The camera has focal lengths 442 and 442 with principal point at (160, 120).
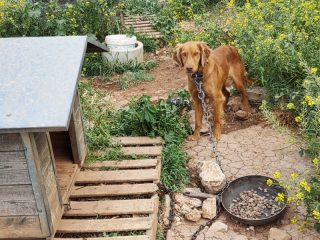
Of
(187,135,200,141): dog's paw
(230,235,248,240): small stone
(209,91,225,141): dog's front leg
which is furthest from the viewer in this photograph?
(187,135,200,141): dog's paw

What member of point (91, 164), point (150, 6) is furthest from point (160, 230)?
point (150, 6)

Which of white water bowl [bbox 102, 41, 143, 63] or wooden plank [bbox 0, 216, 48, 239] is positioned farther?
white water bowl [bbox 102, 41, 143, 63]

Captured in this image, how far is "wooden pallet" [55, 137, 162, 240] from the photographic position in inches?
162

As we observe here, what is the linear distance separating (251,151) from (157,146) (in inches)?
46.9

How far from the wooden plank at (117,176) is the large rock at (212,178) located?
20.5 inches

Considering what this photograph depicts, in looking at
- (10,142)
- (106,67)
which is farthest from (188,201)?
(106,67)

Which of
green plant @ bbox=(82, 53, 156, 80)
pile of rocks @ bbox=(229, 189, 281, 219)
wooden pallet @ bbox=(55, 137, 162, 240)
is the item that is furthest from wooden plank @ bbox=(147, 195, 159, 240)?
green plant @ bbox=(82, 53, 156, 80)

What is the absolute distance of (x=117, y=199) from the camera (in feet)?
15.1

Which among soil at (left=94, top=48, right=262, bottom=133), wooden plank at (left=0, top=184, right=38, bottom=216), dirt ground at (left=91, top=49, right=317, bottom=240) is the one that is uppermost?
wooden plank at (left=0, top=184, right=38, bottom=216)

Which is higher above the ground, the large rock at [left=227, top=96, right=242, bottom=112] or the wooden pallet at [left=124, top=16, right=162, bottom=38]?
the large rock at [left=227, top=96, right=242, bottom=112]

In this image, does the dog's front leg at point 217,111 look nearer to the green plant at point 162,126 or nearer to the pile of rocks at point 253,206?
the green plant at point 162,126

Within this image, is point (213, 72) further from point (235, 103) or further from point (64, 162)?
point (64, 162)

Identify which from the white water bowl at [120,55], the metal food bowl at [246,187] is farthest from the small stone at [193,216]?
the white water bowl at [120,55]

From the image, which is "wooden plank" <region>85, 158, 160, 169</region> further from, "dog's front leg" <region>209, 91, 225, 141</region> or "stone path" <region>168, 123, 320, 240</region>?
"dog's front leg" <region>209, 91, 225, 141</region>
